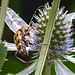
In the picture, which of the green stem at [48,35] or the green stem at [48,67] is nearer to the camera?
the green stem at [48,35]

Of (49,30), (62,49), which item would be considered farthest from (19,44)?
(62,49)

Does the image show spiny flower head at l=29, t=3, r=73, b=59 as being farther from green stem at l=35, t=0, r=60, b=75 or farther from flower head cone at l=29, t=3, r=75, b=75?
green stem at l=35, t=0, r=60, b=75

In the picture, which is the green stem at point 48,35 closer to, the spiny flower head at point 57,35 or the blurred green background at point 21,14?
the spiny flower head at point 57,35

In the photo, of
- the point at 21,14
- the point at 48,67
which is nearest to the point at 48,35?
the point at 48,67

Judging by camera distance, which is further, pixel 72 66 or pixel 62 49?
pixel 72 66

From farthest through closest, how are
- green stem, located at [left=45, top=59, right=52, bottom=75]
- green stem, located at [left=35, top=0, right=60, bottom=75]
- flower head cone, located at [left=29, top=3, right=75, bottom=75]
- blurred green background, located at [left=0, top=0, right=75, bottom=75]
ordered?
blurred green background, located at [left=0, top=0, right=75, bottom=75]
flower head cone, located at [left=29, top=3, right=75, bottom=75]
green stem, located at [left=45, top=59, right=52, bottom=75]
green stem, located at [left=35, top=0, right=60, bottom=75]

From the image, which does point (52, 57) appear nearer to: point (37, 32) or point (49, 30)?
point (37, 32)

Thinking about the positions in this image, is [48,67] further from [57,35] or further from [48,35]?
[48,35]

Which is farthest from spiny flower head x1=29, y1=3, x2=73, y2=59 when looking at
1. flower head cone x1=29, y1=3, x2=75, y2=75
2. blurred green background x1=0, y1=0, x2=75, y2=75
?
blurred green background x1=0, y1=0, x2=75, y2=75

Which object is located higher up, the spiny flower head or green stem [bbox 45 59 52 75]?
the spiny flower head

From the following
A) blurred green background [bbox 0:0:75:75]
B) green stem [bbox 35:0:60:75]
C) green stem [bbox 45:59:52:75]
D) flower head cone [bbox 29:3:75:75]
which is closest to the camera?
green stem [bbox 35:0:60:75]

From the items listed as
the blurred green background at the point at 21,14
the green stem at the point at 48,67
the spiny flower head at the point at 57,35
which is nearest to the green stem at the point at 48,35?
the green stem at the point at 48,67
